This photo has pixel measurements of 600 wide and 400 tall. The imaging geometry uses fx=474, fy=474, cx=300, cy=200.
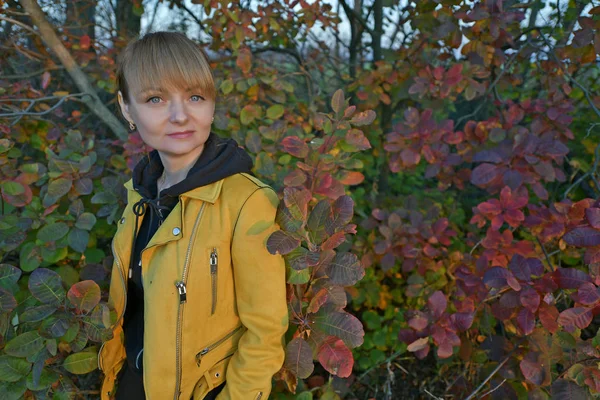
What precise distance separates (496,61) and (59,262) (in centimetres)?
212

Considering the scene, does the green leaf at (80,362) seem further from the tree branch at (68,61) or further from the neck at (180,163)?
the tree branch at (68,61)

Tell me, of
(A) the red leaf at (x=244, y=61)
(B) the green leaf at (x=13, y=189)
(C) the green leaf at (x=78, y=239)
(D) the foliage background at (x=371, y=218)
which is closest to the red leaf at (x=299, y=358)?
(D) the foliage background at (x=371, y=218)

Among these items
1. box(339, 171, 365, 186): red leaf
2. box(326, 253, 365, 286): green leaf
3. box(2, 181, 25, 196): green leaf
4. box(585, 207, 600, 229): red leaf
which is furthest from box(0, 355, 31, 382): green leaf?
box(585, 207, 600, 229): red leaf

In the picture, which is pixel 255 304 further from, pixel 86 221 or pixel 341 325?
pixel 86 221

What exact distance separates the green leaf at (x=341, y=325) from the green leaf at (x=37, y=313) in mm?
742

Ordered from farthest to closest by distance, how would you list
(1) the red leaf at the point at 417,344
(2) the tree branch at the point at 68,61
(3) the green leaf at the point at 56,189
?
(2) the tree branch at the point at 68,61, (3) the green leaf at the point at 56,189, (1) the red leaf at the point at 417,344

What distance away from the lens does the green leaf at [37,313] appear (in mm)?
1315

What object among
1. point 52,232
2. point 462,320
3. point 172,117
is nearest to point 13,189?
point 52,232

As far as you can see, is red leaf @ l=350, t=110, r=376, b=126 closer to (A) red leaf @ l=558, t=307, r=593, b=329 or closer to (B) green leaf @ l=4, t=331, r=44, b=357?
(A) red leaf @ l=558, t=307, r=593, b=329

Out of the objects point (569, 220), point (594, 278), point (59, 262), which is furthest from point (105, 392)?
point (569, 220)

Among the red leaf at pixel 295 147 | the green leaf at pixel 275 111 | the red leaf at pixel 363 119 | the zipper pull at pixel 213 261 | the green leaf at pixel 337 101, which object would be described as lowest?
the zipper pull at pixel 213 261

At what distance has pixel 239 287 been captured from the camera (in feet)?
4.14

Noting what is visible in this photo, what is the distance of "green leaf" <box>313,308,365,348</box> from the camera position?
1265 mm

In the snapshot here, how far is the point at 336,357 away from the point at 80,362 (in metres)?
0.79
